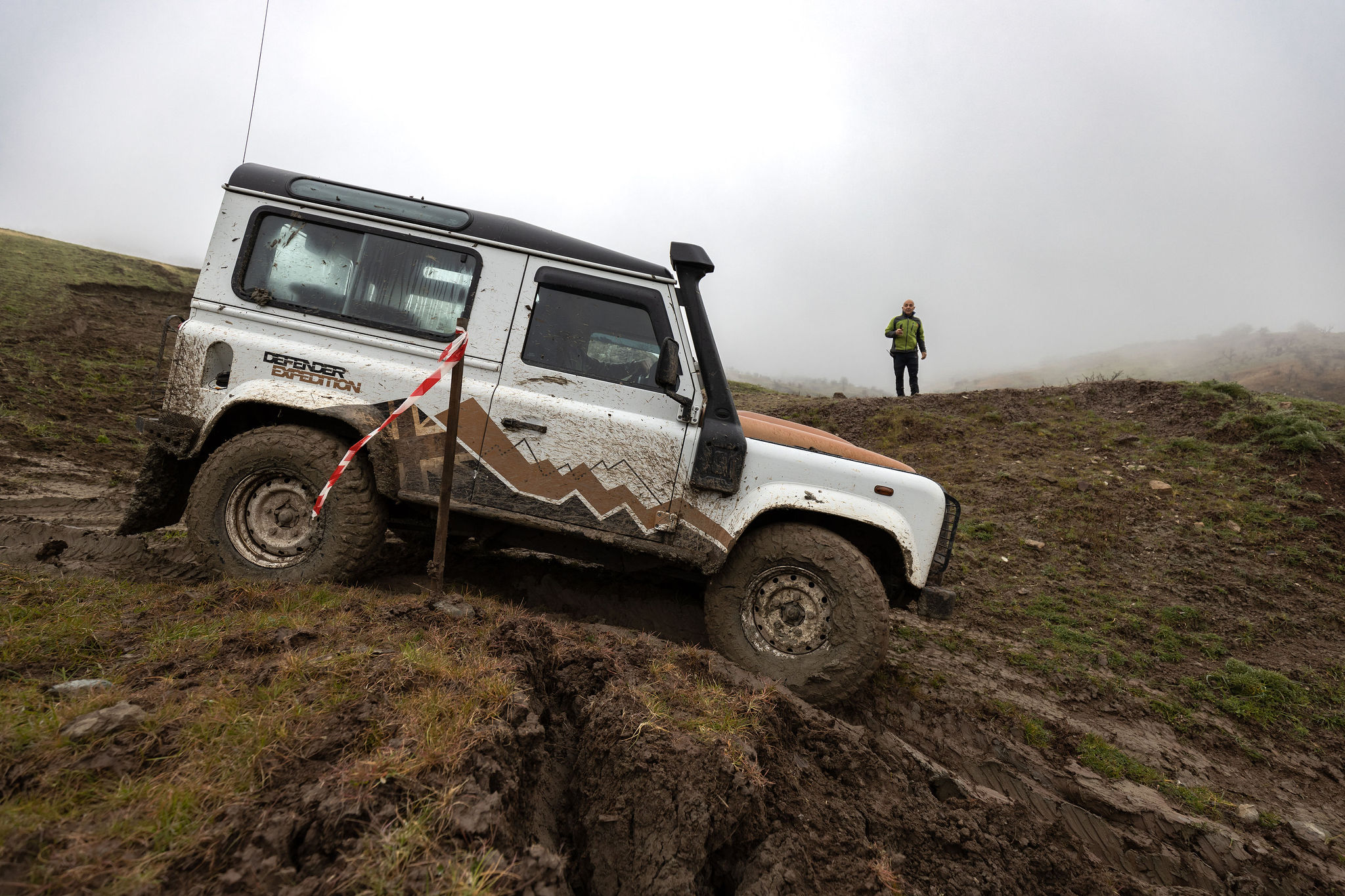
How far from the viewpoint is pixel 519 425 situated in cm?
355

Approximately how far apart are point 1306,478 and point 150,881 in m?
9.57

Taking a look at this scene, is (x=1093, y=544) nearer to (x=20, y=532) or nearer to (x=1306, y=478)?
(x=1306, y=478)

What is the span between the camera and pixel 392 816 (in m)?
1.67

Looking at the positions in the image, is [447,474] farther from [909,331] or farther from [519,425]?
[909,331]

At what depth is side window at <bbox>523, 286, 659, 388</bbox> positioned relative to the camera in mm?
3641

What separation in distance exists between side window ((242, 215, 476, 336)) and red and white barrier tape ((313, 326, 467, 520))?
0.34 m

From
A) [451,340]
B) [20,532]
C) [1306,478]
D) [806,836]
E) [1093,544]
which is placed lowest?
[20,532]

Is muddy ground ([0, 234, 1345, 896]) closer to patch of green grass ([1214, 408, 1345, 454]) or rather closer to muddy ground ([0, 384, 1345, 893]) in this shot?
muddy ground ([0, 384, 1345, 893])

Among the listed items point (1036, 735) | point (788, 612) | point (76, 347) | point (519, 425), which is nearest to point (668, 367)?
point (519, 425)

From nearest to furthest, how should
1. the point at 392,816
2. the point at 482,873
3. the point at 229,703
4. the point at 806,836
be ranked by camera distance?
the point at 482,873 < the point at 392,816 < the point at 229,703 < the point at 806,836

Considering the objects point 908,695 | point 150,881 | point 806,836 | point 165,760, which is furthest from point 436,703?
point 908,695

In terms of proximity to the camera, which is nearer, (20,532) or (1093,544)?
(20,532)

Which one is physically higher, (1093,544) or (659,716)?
(1093,544)

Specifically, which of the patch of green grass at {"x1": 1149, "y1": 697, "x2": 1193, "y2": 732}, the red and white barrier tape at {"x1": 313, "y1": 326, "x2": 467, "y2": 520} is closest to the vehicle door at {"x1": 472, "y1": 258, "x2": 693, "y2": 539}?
the red and white barrier tape at {"x1": 313, "y1": 326, "x2": 467, "y2": 520}
